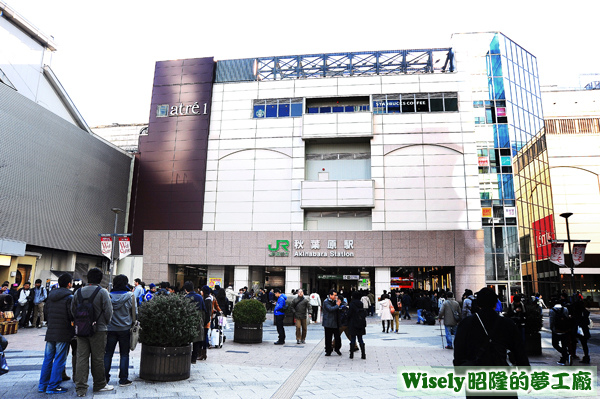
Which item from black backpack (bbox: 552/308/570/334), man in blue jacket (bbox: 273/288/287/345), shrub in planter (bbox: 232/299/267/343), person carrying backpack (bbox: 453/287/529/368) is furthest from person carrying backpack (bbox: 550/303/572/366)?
shrub in planter (bbox: 232/299/267/343)

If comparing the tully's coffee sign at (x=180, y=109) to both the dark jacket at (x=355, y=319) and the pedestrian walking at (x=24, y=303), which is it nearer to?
the pedestrian walking at (x=24, y=303)

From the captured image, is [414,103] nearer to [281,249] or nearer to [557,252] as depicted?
[281,249]

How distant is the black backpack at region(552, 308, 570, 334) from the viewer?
10.2 m

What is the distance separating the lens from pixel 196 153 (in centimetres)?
3628

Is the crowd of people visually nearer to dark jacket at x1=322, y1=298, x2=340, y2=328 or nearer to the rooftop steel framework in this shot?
dark jacket at x1=322, y1=298, x2=340, y2=328

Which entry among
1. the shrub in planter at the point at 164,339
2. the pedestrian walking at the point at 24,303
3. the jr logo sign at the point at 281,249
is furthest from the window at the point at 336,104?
the shrub in planter at the point at 164,339

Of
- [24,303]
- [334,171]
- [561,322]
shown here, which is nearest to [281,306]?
[561,322]

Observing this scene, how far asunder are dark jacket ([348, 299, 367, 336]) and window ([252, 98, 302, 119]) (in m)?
26.2

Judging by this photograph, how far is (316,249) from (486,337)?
2887 centimetres

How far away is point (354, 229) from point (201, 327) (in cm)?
2463

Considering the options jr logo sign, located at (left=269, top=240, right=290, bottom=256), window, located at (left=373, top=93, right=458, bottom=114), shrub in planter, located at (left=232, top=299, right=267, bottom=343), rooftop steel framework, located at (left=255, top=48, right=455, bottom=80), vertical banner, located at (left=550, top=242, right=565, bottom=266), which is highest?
rooftop steel framework, located at (left=255, top=48, right=455, bottom=80)

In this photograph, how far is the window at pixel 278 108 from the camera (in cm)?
3575

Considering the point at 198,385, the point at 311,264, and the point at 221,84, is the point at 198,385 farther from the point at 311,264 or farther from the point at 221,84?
the point at 221,84

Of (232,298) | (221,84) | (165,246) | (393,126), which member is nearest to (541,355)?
(232,298)
